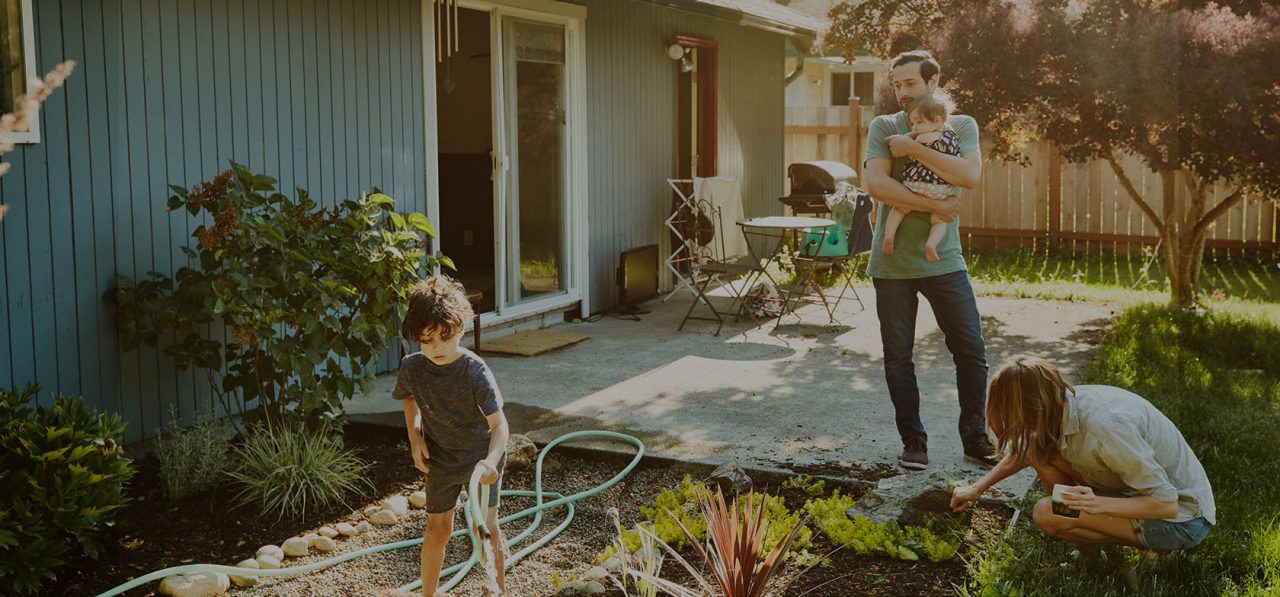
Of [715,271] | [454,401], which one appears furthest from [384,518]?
[715,271]

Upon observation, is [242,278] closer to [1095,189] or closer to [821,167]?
[821,167]

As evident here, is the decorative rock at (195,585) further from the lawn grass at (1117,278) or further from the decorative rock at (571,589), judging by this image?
the lawn grass at (1117,278)

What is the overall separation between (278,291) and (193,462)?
732 millimetres

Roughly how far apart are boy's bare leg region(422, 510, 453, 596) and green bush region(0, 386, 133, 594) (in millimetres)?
1041

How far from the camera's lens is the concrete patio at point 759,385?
5.44 metres

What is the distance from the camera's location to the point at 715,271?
8.59 metres

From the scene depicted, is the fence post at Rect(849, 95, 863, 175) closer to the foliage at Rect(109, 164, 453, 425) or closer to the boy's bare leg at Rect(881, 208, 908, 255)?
the boy's bare leg at Rect(881, 208, 908, 255)

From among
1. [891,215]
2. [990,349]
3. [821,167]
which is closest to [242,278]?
[891,215]

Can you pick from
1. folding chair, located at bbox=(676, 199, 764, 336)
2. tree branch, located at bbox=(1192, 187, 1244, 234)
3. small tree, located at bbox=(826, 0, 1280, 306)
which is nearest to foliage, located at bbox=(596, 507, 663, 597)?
folding chair, located at bbox=(676, 199, 764, 336)

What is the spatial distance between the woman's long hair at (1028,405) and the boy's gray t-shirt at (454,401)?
54.2 inches

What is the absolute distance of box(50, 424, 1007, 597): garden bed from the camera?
3.81 meters

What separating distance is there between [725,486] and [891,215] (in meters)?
1.28

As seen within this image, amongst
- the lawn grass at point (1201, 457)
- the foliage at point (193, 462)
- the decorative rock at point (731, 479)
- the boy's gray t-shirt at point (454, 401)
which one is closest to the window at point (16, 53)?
the foliage at point (193, 462)

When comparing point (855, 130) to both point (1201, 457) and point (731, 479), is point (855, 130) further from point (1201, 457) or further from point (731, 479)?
point (731, 479)
